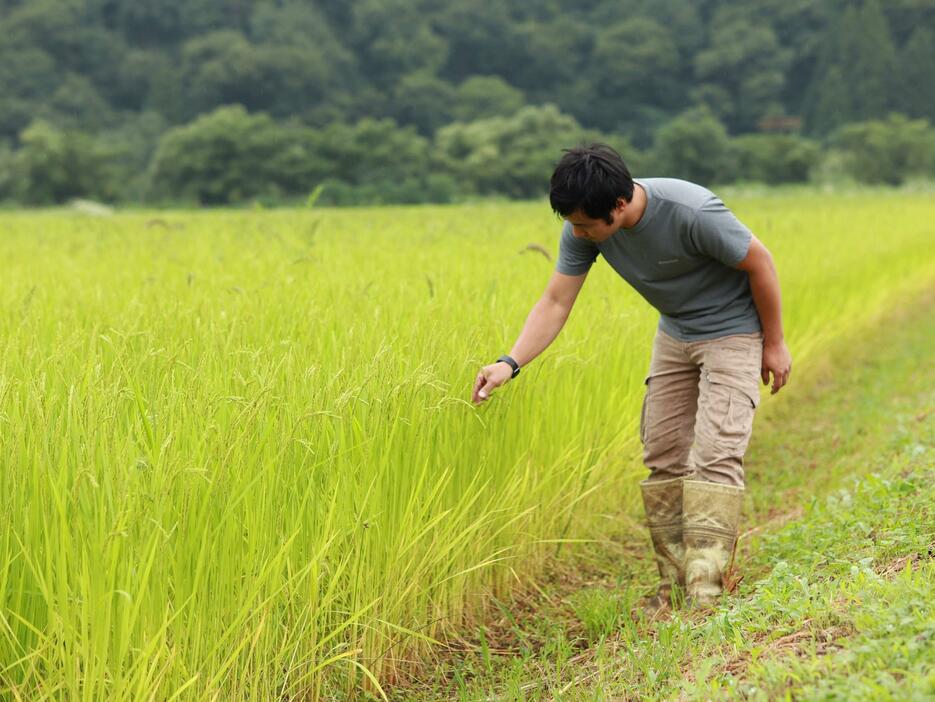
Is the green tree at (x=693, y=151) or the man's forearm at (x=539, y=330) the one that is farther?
the green tree at (x=693, y=151)

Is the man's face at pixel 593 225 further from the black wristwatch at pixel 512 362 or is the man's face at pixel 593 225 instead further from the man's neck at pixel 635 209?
the black wristwatch at pixel 512 362

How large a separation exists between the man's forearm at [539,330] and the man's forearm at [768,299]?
22.7 inches

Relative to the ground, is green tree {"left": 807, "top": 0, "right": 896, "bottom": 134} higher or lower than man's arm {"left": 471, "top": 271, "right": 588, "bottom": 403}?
higher

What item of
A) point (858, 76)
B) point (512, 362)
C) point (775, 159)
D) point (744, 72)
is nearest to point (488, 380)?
point (512, 362)

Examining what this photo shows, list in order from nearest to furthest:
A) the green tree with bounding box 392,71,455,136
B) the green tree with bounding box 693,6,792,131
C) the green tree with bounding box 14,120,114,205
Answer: the green tree with bounding box 14,120,114,205 < the green tree with bounding box 392,71,455,136 < the green tree with bounding box 693,6,792,131

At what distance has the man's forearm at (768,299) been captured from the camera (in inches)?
124

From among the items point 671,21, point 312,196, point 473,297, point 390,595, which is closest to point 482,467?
point 390,595

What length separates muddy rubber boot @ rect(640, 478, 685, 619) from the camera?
3461 millimetres

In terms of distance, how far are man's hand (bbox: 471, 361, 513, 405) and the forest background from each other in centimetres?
3106

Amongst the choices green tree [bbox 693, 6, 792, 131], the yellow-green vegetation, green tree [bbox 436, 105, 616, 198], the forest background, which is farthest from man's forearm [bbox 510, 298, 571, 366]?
green tree [bbox 693, 6, 792, 131]

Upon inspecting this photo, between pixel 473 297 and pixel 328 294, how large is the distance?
25.3 inches

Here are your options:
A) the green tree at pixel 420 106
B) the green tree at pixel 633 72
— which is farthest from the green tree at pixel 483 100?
the green tree at pixel 633 72

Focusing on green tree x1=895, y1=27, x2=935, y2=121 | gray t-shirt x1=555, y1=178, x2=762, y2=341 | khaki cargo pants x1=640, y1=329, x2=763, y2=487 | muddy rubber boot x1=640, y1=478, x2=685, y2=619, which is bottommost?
muddy rubber boot x1=640, y1=478, x2=685, y2=619

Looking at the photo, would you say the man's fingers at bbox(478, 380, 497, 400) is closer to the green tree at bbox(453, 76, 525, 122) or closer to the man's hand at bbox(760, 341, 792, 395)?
the man's hand at bbox(760, 341, 792, 395)
